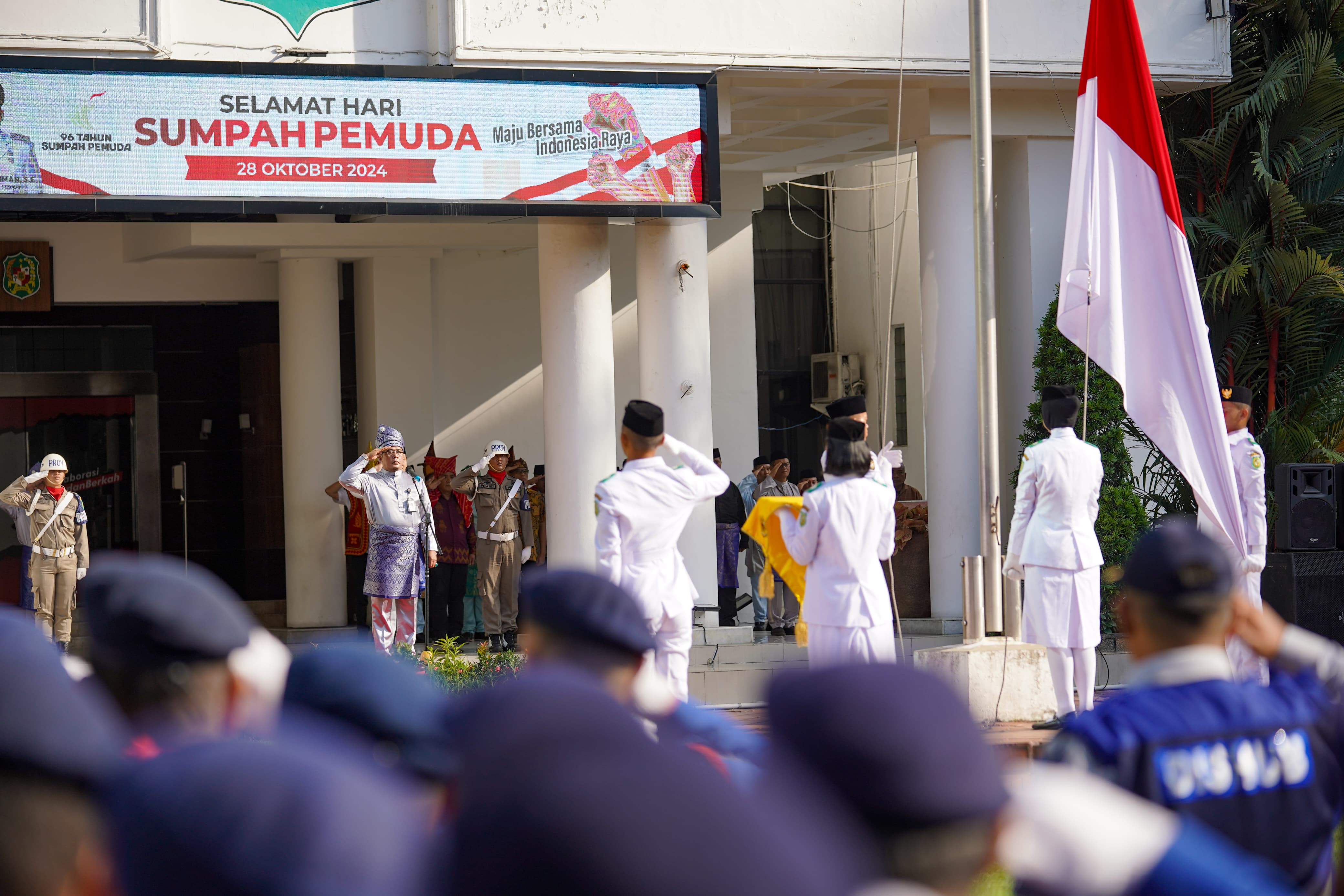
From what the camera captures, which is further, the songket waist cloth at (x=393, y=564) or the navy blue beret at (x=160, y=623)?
the songket waist cloth at (x=393, y=564)

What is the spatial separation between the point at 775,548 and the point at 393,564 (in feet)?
16.6

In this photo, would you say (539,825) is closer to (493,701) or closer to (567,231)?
(493,701)

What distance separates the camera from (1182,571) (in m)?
2.71

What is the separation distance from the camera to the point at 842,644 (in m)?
7.05

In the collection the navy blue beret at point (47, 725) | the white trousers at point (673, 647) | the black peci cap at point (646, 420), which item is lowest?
the white trousers at point (673, 647)

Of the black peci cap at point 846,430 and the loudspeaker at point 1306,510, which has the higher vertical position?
the black peci cap at point 846,430

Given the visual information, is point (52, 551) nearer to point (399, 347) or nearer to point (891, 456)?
point (399, 347)

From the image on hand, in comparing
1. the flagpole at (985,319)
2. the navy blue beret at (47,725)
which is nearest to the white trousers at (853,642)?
the flagpole at (985,319)

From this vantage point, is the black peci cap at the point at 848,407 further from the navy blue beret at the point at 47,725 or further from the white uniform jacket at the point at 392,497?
the navy blue beret at the point at 47,725

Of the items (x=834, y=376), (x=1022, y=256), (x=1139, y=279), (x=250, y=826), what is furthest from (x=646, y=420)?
(x=834, y=376)

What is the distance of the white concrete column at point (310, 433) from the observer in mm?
15117

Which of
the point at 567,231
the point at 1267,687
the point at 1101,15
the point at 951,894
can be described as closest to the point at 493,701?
the point at 951,894

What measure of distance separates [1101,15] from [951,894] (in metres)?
9.78

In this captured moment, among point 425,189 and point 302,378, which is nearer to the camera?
point 425,189
